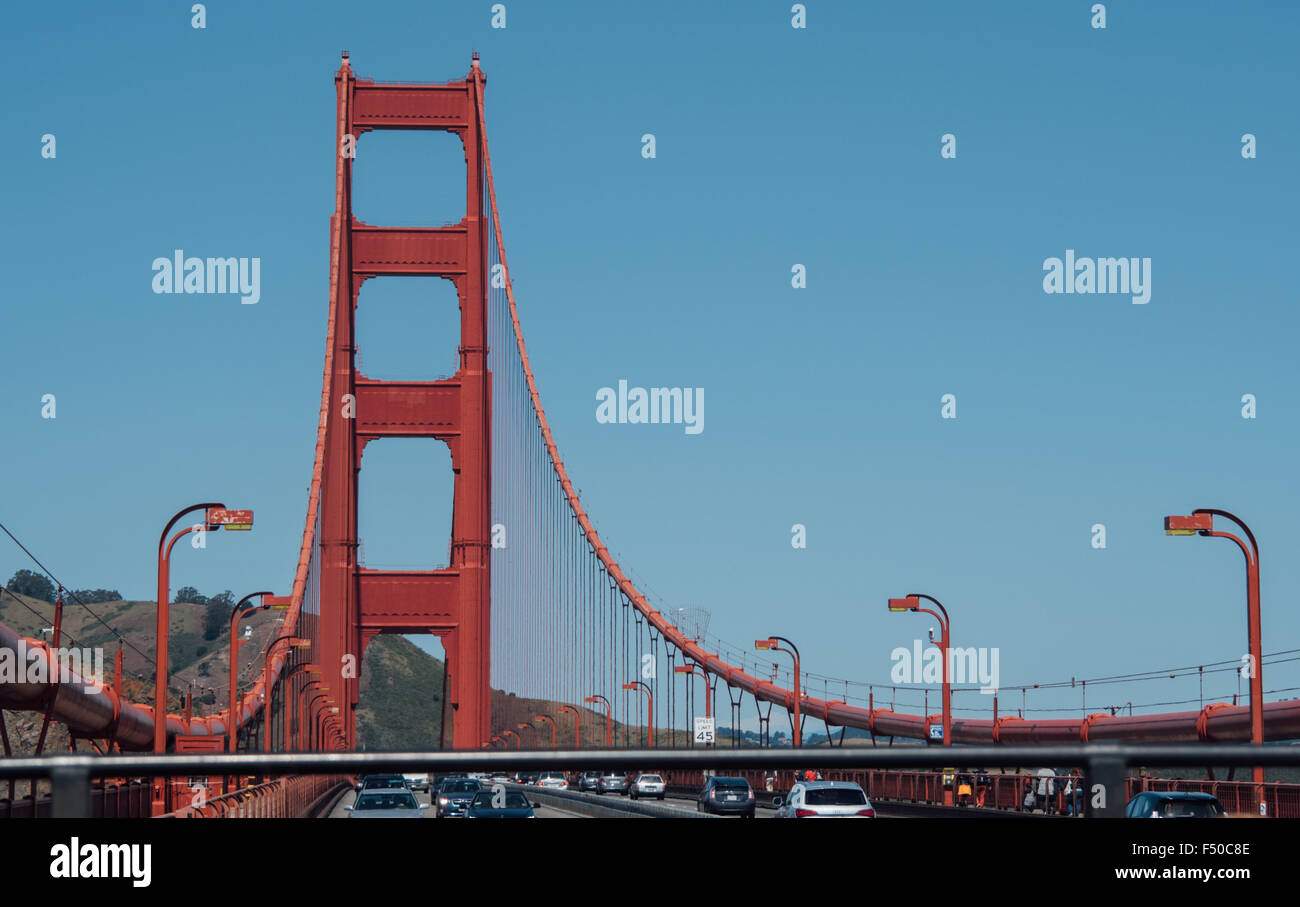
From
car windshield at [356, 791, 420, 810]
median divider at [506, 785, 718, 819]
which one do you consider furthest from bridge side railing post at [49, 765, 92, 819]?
car windshield at [356, 791, 420, 810]

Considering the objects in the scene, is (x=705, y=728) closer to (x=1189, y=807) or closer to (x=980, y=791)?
(x=980, y=791)

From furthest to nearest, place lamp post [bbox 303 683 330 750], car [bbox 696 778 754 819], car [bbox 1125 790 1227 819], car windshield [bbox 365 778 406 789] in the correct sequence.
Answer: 1. lamp post [bbox 303 683 330 750]
2. car [bbox 696 778 754 819]
3. car windshield [bbox 365 778 406 789]
4. car [bbox 1125 790 1227 819]

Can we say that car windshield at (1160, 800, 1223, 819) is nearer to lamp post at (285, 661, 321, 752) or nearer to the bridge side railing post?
the bridge side railing post

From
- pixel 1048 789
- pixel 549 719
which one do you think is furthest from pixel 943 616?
pixel 549 719
